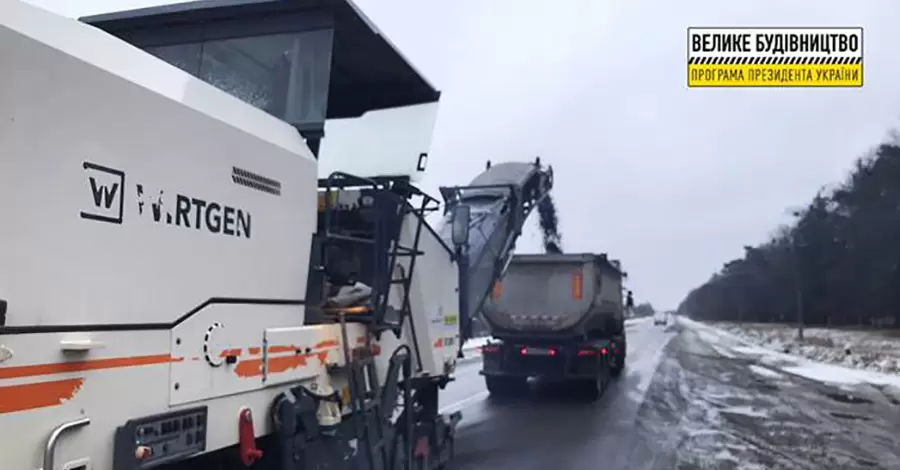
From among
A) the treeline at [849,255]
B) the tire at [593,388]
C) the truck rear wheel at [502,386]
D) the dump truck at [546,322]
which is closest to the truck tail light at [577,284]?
the dump truck at [546,322]

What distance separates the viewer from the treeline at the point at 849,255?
47094mm

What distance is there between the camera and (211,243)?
321 centimetres

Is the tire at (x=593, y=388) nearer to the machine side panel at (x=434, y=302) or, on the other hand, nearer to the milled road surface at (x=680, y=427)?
the milled road surface at (x=680, y=427)

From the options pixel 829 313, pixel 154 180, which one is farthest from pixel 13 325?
pixel 829 313

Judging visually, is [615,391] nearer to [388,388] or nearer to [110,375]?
[388,388]

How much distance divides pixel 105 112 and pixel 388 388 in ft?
9.23

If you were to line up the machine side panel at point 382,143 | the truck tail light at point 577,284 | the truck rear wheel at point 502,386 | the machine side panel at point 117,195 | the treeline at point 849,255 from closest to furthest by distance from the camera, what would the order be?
the machine side panel at point 117,195 < the machine side panel at point 382,143 < the truck tail light at point 577,284 < the truck rear wheel at point 502,386 < the treeline at point 849,255

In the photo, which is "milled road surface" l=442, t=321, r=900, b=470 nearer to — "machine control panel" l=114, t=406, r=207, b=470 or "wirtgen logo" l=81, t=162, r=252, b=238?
"machine control panel" l=114, t=406, r=207, b=470

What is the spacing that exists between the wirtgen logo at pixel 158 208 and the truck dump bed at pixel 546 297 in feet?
36.6

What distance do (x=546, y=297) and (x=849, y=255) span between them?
4590 centimetres

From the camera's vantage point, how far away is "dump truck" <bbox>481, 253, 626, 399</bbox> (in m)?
14.4

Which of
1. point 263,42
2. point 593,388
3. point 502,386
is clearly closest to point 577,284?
point 593,388

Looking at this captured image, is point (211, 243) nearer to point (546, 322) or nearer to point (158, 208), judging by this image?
point (158, 208)

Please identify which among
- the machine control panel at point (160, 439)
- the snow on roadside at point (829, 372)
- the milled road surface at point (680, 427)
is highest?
the machine control panel at point (160, 439)
